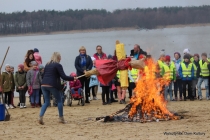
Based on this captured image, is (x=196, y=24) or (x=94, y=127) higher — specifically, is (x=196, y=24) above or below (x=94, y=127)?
above

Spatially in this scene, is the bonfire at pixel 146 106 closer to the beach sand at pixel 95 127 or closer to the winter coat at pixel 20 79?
the beach sand at pixel 95 127

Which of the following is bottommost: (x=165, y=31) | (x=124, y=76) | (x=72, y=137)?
(x=72, y=137)

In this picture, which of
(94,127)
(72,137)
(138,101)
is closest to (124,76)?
(138,101)

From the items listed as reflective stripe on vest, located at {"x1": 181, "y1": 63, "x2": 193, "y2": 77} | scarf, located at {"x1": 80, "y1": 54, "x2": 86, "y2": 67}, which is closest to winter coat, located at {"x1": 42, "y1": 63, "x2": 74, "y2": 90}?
scarf, located at {"x1": 80, "y1": 54, "x2": 86, "y2": 67}

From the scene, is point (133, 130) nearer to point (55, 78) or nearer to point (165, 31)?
point (55, 78)

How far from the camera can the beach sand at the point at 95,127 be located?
491 inches

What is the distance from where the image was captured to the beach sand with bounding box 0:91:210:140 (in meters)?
12.5

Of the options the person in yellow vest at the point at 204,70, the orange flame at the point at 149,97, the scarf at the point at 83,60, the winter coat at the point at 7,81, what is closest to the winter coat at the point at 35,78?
the winter coat at the point at 7,81

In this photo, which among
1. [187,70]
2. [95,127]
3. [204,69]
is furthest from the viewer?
[204,69]

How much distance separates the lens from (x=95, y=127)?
13.8 metres

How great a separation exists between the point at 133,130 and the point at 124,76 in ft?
7.73

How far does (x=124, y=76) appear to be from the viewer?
596 inches

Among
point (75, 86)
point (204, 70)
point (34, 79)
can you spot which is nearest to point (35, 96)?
point (34, 79)

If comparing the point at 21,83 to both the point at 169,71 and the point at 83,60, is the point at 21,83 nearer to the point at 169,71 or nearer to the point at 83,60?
the point at 83,60
